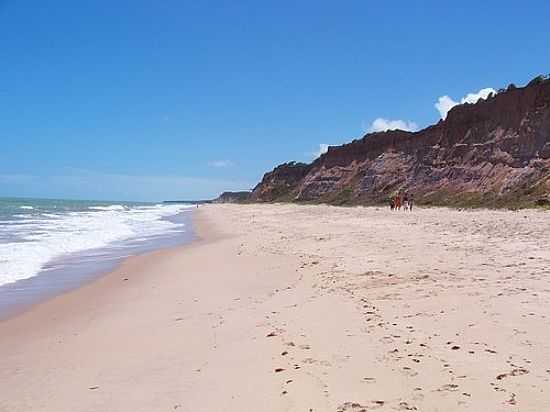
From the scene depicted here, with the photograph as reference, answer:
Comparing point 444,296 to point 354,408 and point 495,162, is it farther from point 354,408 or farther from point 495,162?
point 495,162

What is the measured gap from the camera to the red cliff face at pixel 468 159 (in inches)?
1463

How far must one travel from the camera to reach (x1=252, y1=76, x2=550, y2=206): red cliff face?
37.2 meters

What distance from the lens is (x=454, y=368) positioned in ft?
15.6

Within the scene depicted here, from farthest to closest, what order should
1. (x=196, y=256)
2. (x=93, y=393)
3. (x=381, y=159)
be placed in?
(x=381, y=159), (x=196, y=256), (x=93, y=393)

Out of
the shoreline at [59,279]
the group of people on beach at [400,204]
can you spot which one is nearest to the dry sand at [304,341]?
the shoreline at [59,279]

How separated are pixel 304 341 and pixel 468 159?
4416cm

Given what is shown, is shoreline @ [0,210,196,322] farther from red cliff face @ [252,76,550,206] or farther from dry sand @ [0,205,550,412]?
red cliff face @ [252,76,550,206]

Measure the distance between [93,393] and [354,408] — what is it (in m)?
2.48

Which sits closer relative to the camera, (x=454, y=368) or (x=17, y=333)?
(x=454, y=368)

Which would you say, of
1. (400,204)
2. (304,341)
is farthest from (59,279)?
(400,204)

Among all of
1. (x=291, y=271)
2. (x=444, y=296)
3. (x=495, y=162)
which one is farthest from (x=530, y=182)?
(x=444, y=296)

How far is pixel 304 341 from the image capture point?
239 inches

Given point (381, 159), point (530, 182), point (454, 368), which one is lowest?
point (454, 368)

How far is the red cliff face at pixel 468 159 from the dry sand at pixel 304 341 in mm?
23999
